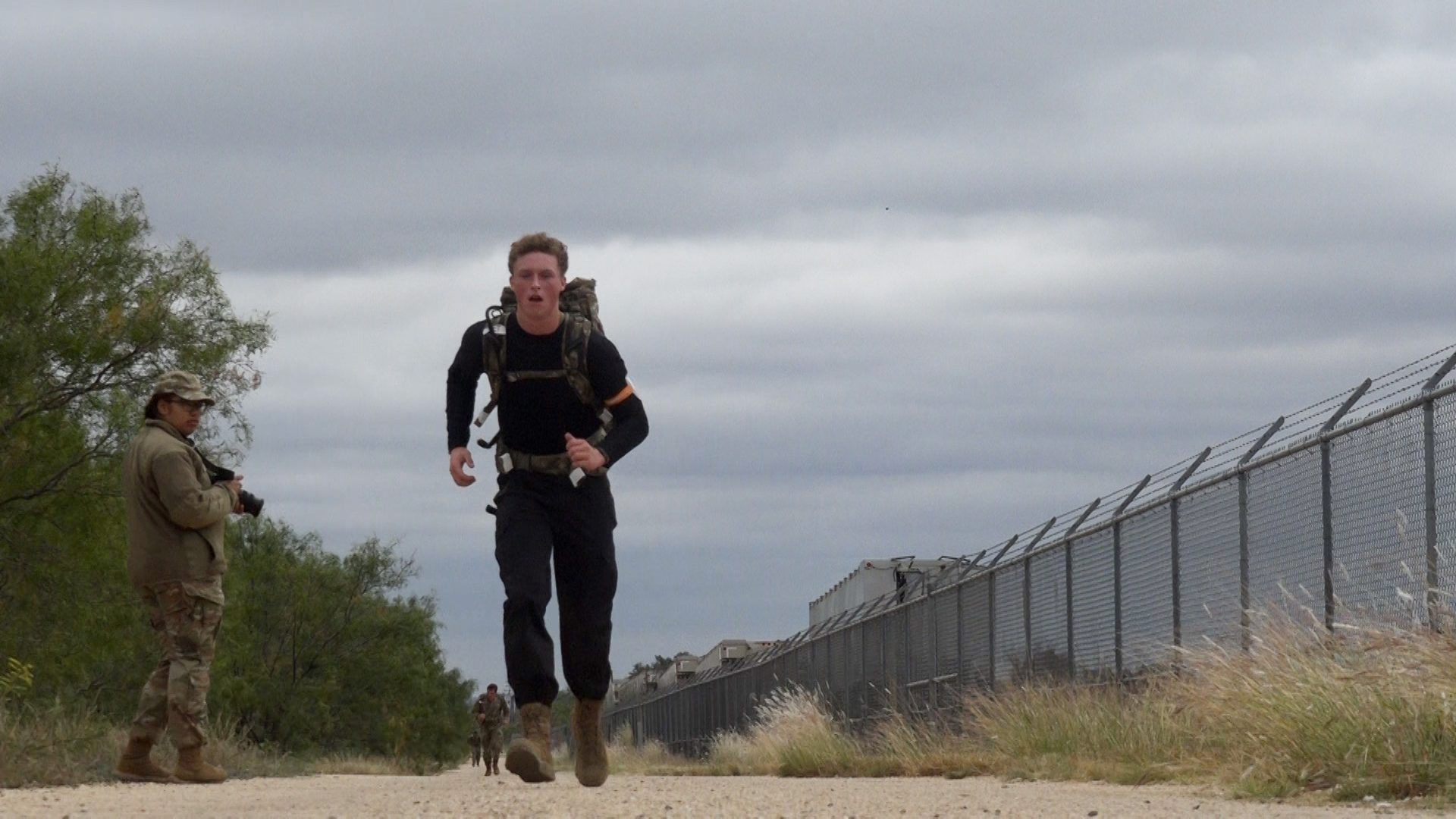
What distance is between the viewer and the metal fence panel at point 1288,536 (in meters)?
12.7

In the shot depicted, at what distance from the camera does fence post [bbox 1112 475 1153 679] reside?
55.2ft

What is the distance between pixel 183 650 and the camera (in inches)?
418

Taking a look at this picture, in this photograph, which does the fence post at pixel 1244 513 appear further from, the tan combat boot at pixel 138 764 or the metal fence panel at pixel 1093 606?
the tan combat boot at pixel 138 764

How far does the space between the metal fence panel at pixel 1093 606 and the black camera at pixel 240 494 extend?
8352mm

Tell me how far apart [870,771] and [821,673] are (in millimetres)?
17999

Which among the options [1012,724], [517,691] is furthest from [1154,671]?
[517,691]

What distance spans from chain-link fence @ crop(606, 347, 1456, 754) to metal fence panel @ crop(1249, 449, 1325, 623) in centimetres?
2

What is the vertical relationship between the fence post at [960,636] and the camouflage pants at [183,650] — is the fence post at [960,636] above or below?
above

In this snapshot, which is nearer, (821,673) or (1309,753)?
(1309,753)

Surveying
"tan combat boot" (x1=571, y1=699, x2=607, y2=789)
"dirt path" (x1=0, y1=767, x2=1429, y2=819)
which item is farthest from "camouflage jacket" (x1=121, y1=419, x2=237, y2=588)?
"tan combat boot" (x1=571, y1=699, x2=607, y2=789)

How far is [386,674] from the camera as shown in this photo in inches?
2388

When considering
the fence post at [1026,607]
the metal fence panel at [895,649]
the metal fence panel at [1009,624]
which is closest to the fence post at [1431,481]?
the fence post at [1026,607]

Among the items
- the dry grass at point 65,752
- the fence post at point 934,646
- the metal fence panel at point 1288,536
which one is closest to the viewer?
the dry grass at point 65,752

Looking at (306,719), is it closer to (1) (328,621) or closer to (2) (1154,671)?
(1) (328,621)
